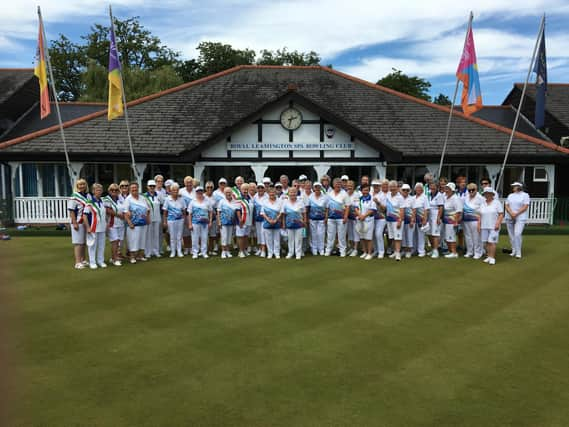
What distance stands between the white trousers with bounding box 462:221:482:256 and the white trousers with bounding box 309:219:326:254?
3.33 m

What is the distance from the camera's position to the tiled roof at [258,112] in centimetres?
1744

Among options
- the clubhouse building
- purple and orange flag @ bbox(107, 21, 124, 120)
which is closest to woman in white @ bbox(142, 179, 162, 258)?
purple and orange flag @ bbox(107, 21, 124, 120)

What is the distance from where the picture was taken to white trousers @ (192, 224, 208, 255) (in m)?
11.0

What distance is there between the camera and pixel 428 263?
34.1ft

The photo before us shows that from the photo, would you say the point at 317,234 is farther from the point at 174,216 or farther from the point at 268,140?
the point at 268,140

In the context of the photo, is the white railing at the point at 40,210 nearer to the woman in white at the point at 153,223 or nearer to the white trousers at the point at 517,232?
the woman in white at the point at 153,223

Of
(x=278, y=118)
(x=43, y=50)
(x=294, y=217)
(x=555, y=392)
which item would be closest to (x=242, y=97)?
(x=278, y=118)

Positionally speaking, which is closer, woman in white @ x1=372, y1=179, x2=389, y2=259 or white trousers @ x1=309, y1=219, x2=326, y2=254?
woman in white @ x1=372, y1=179, x2=389, y2=259

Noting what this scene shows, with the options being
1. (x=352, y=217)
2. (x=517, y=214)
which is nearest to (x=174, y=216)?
(x=352, y=217)

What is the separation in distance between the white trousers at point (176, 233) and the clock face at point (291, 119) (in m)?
7.85

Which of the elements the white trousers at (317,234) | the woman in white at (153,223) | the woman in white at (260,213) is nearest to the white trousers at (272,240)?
the woman in white at (260,213)

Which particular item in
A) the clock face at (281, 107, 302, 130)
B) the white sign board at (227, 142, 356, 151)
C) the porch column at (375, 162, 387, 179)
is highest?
the clock face at (281, 107, 302, 130)

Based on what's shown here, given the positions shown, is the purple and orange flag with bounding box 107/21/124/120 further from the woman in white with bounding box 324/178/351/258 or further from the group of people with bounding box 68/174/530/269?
the woman in white with bounding box 324/178/351/258

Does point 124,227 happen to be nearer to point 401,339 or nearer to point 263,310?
point 263,310
